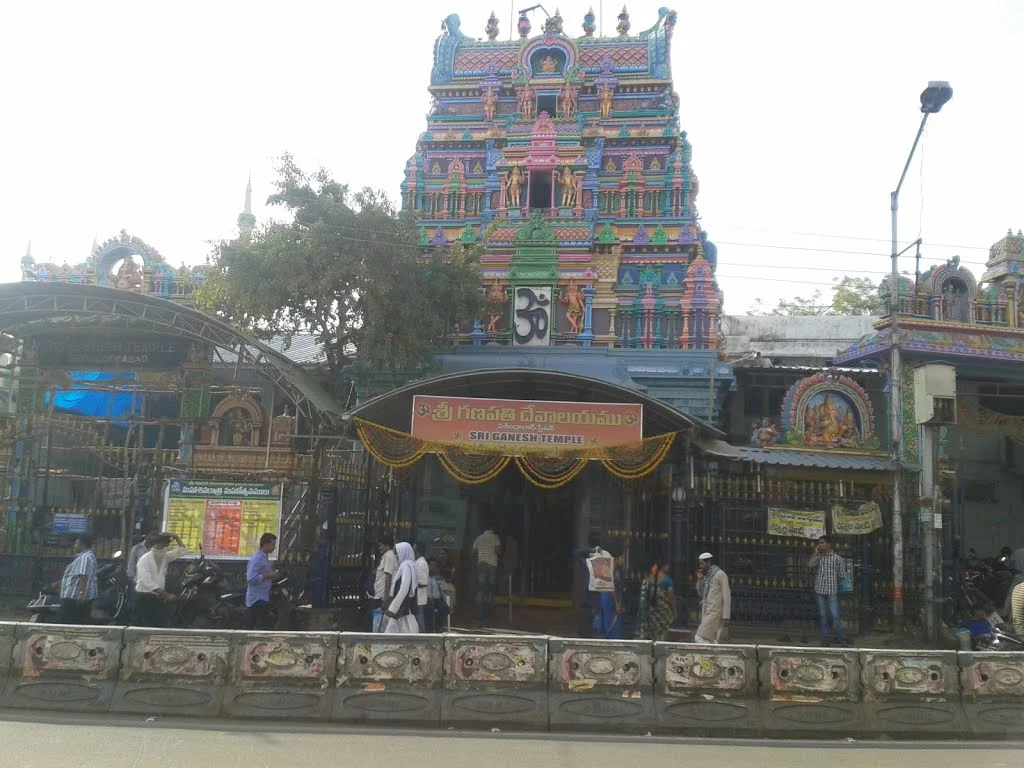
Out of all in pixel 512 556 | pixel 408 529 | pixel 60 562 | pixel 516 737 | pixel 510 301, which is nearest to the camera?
pixel 516 737

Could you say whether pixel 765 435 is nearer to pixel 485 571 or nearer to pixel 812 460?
pixel 812 460

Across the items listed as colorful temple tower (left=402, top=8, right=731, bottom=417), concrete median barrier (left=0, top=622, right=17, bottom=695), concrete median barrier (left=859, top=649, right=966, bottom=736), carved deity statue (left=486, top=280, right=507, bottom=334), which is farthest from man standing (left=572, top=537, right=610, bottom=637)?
carved deity statue (left=486, top=280, right=507, bottom=334)

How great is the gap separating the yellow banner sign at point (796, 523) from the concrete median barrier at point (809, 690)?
7.23 m

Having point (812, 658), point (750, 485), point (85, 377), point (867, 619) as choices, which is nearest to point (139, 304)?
point (85, 377)

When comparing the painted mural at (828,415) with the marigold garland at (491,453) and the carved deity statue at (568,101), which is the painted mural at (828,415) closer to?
the marigold garland at (491,453)

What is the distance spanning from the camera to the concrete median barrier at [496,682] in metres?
8.07

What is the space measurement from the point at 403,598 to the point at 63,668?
3675 millimetres

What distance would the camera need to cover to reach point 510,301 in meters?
20.8

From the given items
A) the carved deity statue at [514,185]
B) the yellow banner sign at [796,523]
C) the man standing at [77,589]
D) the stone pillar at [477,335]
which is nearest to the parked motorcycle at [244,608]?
the man standing at [77,589]

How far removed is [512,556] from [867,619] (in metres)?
6.35

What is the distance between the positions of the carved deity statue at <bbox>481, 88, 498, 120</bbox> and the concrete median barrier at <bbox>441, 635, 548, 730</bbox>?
16.3 metres

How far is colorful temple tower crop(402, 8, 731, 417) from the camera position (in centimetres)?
2050

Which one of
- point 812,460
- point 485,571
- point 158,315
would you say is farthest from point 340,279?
point 812,460

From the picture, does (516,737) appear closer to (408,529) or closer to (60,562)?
(408,529)
